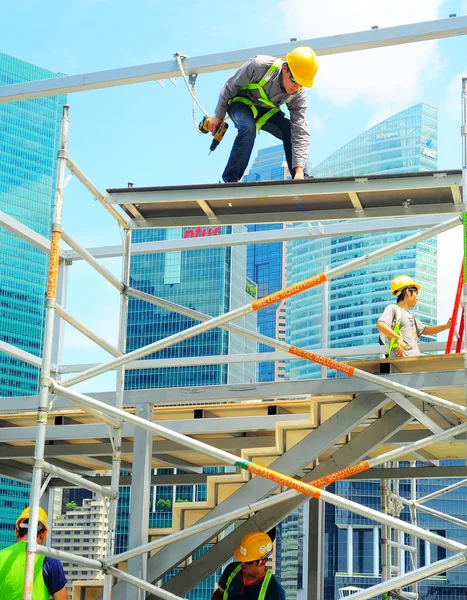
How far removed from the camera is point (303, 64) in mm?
8742

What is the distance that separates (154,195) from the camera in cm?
861

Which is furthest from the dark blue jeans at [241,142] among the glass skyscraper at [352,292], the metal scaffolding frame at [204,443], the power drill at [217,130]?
the glass skyscraper at [352,292]

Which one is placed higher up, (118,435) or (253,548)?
(118,435)

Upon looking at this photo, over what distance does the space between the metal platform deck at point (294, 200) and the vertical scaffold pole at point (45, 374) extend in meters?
0.91

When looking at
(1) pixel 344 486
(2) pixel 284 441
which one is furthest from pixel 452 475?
(1) pixel 344 486

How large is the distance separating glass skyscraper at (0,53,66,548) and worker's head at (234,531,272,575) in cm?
12149

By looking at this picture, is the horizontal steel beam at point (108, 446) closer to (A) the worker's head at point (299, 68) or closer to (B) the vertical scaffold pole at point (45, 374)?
(B) the vertical scaffold pole at point (45, 374)

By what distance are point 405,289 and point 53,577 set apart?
418 cm

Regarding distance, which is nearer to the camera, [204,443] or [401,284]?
[204,443]

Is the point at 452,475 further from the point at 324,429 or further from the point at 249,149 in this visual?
the point at 249,149

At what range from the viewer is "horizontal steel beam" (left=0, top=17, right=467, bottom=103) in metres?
10.1

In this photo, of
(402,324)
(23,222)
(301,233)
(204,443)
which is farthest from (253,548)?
(23,222)

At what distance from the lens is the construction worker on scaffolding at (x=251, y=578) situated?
25.5 ft

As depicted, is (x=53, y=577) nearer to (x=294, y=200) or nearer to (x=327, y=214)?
(x=294, y=200)
